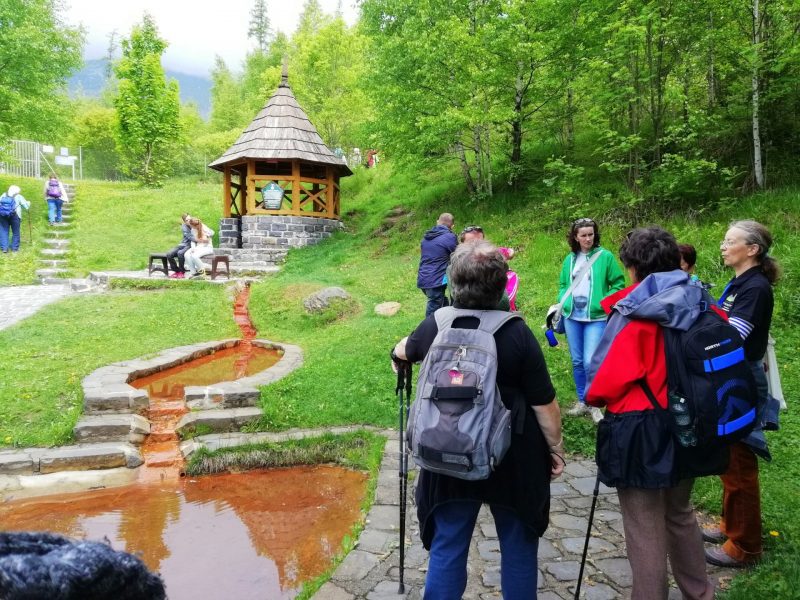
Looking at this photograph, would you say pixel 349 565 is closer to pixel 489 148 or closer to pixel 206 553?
pixel 206 553

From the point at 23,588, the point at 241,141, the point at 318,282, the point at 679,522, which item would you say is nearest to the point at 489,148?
the point at 318,282

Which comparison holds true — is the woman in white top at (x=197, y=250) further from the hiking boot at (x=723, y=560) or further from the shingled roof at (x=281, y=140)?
the hiking boot at (x=723, y=560)

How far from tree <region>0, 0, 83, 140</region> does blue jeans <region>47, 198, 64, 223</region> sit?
7.47ft

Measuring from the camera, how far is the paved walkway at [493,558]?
9.73 ft

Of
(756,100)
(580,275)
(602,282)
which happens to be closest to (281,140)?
(756,100)

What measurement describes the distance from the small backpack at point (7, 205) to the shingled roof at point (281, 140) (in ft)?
16.8

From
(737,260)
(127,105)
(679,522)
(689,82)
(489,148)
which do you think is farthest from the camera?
(127,105)

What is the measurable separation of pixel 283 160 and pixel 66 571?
1624cm

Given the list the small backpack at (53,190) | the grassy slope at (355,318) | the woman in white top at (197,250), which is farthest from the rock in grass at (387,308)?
the small backpack at (53,190)

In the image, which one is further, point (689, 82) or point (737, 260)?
point (689, 82)

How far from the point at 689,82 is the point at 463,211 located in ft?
18.5

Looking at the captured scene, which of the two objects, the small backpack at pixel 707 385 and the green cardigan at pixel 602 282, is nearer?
the small backpack at pixel 707 385

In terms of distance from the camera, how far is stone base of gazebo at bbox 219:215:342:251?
52.7 ft

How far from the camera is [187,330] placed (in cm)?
898
